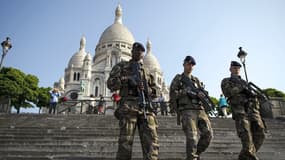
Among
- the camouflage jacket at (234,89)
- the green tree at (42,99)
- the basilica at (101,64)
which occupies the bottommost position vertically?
the camouflage jacket at (234,89)

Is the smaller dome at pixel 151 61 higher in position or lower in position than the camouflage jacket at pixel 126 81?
higher

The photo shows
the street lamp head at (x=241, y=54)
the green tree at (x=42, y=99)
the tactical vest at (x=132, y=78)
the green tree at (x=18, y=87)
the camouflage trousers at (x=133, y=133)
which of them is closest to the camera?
the camouflage trousers at (x=133, y=133)

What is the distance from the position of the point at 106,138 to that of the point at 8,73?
4068 cm

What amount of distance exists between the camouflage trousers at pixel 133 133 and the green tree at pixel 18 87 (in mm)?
40172

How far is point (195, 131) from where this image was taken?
4.65 metres

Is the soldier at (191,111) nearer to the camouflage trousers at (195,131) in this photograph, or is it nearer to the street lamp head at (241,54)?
the camouflage trousers at (195,131)

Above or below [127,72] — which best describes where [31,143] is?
below

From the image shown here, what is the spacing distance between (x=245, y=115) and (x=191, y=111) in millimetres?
1398

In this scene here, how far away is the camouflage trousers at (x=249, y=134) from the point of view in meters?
5.04

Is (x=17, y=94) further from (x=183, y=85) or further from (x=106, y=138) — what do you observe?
(x=183, y=85)

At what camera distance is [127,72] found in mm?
4652

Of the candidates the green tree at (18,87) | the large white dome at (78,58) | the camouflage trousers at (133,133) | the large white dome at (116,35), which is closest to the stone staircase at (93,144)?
the camouflage trousers at (133,133)

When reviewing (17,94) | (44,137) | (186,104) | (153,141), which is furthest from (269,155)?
(17,94)

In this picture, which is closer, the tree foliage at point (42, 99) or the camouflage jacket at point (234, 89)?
the camouflage jacket at point (234, 89)
